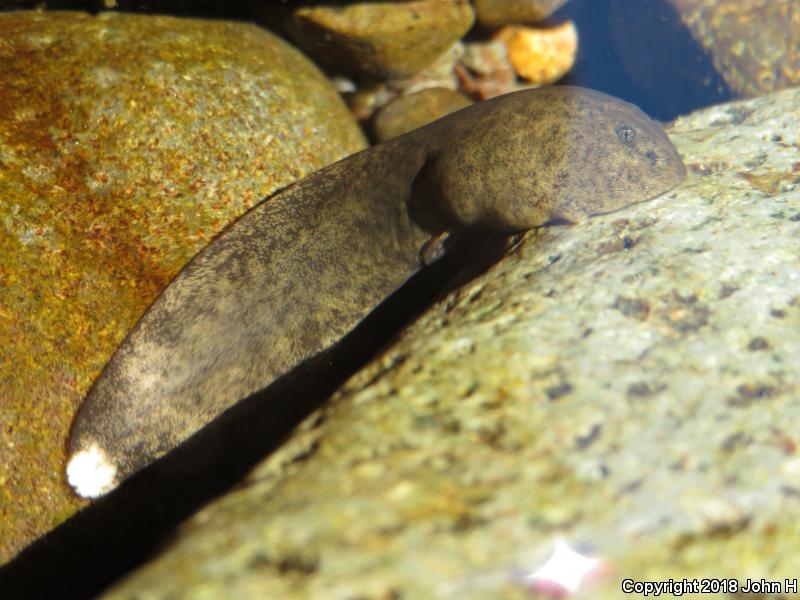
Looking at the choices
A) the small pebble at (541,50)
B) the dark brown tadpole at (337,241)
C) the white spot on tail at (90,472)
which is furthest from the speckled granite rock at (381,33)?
the white spot on tail at (90,472)

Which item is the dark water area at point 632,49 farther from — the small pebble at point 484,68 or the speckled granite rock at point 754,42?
the small pebble at point 484,68

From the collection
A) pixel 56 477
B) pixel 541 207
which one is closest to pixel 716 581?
pixel 541 207

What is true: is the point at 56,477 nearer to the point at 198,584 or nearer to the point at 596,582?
the point at 198,584

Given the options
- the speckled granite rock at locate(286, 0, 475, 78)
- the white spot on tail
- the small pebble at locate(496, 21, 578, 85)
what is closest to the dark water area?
the small pebble at locate(496, 21, 578, 85)

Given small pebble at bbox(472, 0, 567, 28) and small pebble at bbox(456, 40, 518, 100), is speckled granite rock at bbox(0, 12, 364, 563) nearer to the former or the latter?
small pebble at bbox(456, 40, 518, 100)

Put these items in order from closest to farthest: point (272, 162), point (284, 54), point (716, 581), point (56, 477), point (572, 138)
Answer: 1. point (716, 581)
2. point (56, 477)
3. point (572, 138)
4. point (272, 162)
5. point (284, 54)

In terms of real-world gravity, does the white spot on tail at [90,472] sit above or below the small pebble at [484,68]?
below

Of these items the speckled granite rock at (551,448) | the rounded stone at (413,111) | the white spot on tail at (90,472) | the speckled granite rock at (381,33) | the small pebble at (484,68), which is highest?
the speckled granite rock at (381,33)
